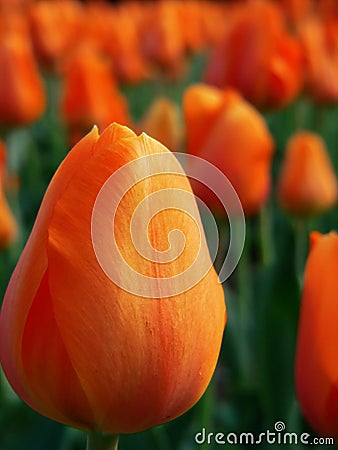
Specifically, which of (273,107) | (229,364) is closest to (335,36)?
(273,107)

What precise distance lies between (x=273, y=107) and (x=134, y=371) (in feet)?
4.30

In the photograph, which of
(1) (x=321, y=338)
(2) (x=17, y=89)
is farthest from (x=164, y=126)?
(1) (x=321, y=338)

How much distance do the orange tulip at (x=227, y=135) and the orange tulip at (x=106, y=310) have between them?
25.9 inches

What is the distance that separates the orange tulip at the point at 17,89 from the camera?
5.43 ft

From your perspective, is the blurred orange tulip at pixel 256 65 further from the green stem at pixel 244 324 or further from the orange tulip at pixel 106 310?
the orange tulip at pixel 106 310

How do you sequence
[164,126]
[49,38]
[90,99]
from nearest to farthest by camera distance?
1. [164,126]
2. [90,99]
3. [49,38]

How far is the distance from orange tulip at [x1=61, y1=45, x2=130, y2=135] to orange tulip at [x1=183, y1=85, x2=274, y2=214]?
1.77 feet

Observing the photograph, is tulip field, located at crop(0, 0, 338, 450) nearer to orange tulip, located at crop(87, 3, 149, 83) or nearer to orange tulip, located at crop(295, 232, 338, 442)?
orange tulip, located at crop(295, 232, 338, 442)

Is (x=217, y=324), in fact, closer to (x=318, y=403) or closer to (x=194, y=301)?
(x=194, y=301)

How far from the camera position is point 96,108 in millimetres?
1709

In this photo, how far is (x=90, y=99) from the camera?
5.65 ft

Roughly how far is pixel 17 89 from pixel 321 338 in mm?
1195

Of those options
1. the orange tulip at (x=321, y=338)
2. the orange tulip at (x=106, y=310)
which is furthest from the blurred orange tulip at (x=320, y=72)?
the orange tulip at (x=106, y=310)

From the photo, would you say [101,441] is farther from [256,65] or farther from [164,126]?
[256,65]
